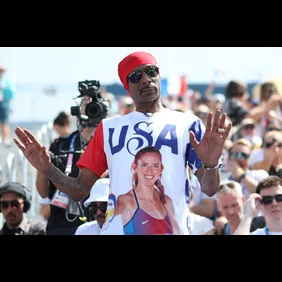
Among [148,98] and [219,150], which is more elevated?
[148,98]

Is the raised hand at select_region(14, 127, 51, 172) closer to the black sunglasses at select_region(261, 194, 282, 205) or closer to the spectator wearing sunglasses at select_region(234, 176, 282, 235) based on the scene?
the spectator wearing sunglasses at select_region(234, 176, 282, 235)

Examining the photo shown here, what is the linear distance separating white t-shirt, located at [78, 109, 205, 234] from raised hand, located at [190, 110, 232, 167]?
0.40 ft

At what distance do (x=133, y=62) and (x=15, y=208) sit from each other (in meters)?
2.92

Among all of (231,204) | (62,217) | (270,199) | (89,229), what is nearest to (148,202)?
(89,229)

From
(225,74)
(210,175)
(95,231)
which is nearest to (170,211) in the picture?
(210,175)

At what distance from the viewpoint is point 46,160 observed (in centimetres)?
562

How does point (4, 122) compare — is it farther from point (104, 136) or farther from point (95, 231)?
point (104, 136)

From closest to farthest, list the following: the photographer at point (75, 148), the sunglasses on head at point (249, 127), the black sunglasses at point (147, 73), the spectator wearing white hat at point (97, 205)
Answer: the black sunglasses at point (147, 73) < the spectator wearing white hat at point (97, 205) < the photographer at point (75, 148) < the sunglasses on head at point (249, 127)

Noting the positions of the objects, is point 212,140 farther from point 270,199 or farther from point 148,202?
point 270,199

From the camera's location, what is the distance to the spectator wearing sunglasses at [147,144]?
525 cm

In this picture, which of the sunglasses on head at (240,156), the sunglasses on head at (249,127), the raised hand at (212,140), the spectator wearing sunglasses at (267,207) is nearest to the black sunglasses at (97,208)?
the spectator wearing sunglasses at (267,207)

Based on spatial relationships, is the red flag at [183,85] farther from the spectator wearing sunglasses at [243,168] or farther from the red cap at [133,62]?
the red cap at [133,62]
